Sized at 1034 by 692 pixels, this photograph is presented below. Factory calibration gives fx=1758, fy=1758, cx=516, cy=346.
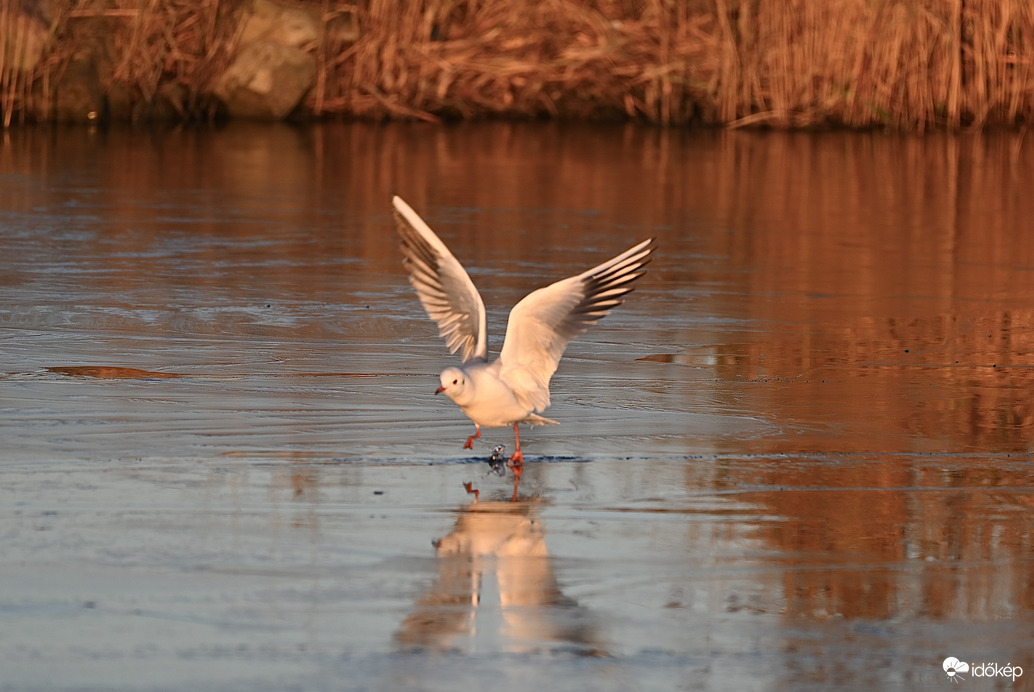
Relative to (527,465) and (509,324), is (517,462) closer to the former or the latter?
(527,465)

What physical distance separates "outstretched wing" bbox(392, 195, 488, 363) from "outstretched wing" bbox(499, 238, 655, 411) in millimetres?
231

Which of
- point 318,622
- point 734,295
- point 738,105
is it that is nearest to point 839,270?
point 734,295

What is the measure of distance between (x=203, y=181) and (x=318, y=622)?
10.6 meters

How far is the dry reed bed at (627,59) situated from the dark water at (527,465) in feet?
22.5

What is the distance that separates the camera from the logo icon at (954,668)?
3.98 meters

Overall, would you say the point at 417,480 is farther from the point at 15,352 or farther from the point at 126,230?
the point at 126,230

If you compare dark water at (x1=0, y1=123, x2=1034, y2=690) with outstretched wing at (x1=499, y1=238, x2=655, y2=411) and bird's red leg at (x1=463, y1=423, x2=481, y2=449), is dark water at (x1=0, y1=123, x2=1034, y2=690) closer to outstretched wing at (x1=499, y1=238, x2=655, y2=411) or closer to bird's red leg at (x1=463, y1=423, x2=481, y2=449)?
bird's red leg at (x1=463, y1=423, x2=481, y2=449)

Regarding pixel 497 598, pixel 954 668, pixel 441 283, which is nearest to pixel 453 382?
pixel 441 283

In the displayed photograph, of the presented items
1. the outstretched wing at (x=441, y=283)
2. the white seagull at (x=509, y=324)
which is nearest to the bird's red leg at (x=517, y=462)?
the white seagull at (x=509, y=324)

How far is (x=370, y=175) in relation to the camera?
15125mm

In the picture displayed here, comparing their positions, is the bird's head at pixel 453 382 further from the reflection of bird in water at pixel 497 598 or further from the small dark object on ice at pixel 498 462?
the reflection of bird in water at pixel 497 598

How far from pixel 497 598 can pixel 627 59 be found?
54.7 ft

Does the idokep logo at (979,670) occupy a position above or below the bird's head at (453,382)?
below

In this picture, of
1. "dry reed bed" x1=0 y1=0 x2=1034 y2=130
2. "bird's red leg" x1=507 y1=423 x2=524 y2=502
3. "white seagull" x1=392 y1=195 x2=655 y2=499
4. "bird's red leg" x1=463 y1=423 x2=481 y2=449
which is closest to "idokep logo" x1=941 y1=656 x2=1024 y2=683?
"white seagull" x1=392 y1=195 x2=655 y2=499
